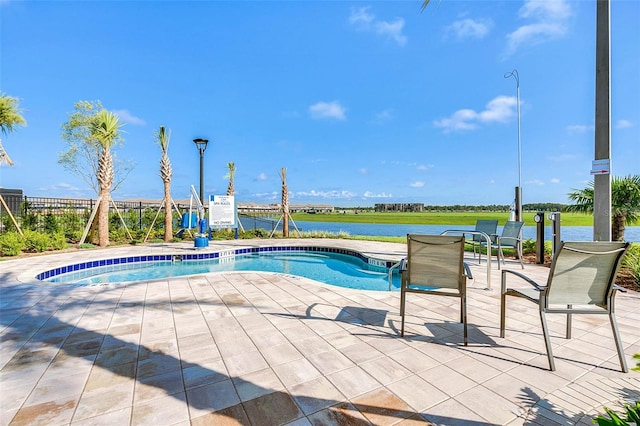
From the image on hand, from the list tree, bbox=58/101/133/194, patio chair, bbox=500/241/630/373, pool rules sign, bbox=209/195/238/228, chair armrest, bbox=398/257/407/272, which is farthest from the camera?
tree, bbox=58/101/133/194

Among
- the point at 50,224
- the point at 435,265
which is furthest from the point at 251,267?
the point at 50,224

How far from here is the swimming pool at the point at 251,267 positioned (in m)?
6.11

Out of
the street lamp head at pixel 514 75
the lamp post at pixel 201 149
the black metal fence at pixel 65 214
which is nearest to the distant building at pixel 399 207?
the street lamp head at pixel 514 75

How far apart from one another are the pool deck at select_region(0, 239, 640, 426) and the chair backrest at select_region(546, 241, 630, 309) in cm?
52

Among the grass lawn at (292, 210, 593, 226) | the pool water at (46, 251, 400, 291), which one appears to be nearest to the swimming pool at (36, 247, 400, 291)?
the pool water at (46, 251, 400, 291)

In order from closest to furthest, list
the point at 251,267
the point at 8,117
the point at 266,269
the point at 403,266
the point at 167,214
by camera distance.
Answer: the point at 403,266
the point at 266,269
the point at 251,267
the point at 8,117
the point at 167,214

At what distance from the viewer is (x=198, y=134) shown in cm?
996

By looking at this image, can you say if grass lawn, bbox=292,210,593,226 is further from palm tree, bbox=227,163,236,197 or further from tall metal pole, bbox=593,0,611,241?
palm tree, bbox=227,163,236,197

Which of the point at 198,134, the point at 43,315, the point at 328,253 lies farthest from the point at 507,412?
the point at 198,134

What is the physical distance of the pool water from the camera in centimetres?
609

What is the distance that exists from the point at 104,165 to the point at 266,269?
23.0ft

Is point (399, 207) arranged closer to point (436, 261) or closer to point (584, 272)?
point (436, 261)

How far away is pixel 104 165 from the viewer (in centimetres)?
931

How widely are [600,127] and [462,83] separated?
1316 cm
